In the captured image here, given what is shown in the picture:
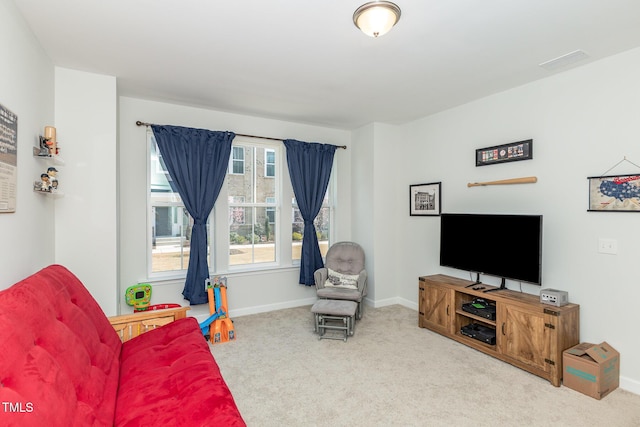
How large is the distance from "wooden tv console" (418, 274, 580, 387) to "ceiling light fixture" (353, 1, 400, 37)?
252cm

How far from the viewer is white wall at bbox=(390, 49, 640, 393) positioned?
8.25 feet

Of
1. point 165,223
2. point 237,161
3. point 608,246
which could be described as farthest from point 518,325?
point 165,223

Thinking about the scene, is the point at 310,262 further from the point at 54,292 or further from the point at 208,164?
the point at 54,292

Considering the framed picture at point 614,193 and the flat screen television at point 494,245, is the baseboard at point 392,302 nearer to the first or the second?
the flat screen television at point 494,245

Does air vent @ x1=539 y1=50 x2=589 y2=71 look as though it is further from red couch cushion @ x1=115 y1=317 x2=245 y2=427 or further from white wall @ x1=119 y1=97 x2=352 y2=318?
red couch cushion @ x1=115 y1=317 x2=245 y2=427

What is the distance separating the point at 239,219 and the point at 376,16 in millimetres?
3031

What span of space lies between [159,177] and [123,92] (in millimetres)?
970

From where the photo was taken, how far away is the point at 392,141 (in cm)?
471

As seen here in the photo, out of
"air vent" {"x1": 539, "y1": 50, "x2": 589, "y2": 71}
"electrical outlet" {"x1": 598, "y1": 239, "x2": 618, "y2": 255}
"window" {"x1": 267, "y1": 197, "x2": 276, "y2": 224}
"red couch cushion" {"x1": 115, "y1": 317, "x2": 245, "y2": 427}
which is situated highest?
"air vent" {"x1": 539, "y1": 50, "x2": 589, "y2": 71}

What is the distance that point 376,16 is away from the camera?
1908mm

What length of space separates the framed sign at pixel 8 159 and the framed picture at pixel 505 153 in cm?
399

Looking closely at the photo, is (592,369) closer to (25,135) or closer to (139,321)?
(139,321)

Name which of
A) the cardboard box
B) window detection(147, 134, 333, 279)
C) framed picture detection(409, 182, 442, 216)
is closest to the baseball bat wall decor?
framed picture detection(409, 182, 442, 216)

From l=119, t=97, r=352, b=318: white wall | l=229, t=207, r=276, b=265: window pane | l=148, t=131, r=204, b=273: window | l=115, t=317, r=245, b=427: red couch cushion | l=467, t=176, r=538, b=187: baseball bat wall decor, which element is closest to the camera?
l=115, t=317, r=245, b=427: red couch cushion
